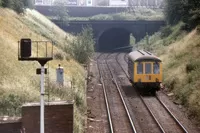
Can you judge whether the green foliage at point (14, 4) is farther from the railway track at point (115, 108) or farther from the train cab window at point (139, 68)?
the train cab window at point (139, 68)

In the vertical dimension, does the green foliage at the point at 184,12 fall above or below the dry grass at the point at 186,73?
above

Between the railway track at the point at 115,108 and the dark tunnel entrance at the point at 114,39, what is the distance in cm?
3355

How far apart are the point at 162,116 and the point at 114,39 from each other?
4821cm

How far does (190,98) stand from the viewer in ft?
67.3

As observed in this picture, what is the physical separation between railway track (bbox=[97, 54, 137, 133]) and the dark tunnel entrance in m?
33.6

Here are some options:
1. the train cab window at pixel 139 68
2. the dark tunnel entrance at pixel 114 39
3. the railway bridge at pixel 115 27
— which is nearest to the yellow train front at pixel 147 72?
the train cab window at pixel 139 68

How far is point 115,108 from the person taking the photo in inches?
823

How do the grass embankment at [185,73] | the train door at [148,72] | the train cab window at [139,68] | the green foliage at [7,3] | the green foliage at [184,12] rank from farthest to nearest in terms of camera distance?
1. the green foliage at [7,3]
2. the green foliage at [184,12]
3. the train cab window at [139,68]
4. the train door at [148,72]
5. the grass embankment at [185,73]

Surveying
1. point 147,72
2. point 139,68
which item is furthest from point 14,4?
point 147,72

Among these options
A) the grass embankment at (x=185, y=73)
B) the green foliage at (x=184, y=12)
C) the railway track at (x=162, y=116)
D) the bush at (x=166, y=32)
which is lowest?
the railway track at (x=162, y=116)

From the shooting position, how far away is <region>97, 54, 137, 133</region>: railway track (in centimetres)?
1719

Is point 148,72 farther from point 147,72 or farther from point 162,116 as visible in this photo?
point 162,116

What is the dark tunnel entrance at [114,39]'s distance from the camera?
65.9 meters

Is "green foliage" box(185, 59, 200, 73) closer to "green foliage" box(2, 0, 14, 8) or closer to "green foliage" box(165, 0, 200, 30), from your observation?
"green foliage" box(165, 0, 200, 30)
